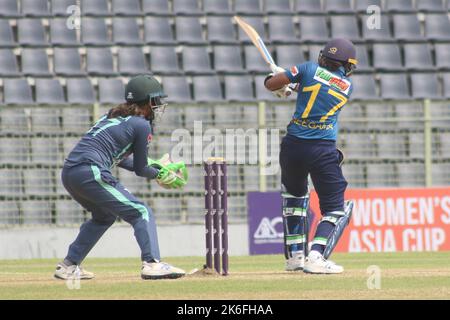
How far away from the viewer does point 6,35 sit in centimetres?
2078

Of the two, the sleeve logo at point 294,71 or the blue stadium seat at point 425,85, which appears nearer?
the sleeve logo at point 294,71

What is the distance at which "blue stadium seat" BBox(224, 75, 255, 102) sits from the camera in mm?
20391

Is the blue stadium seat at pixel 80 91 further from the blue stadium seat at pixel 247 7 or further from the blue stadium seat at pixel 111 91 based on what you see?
the blue stadium seat at pixel 247 7

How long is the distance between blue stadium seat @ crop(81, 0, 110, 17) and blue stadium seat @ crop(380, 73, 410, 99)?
491 cm

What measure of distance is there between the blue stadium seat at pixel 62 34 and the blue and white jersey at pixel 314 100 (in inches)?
422

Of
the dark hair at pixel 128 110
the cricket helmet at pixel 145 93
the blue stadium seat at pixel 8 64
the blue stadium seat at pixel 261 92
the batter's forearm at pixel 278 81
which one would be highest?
the blue stadium seat at pixel 8 64

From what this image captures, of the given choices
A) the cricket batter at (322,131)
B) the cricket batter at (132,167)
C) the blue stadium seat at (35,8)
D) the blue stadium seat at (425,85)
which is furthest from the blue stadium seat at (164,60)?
the cricket batter at (132,167)

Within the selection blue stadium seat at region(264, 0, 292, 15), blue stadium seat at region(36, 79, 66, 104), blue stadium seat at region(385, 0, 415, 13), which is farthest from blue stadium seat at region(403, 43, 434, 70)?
blue stadium seat at region(36, 79, 66, 104)

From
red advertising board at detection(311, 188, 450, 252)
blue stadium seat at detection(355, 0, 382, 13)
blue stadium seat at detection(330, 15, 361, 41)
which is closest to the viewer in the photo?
red advertising board at detection(311, 188, 450, 252)

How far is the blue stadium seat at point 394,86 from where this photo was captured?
21141 mm

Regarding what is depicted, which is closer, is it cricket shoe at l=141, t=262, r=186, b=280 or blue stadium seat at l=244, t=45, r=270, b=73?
cricket shoe at l=141, t=262, r=186, b=280

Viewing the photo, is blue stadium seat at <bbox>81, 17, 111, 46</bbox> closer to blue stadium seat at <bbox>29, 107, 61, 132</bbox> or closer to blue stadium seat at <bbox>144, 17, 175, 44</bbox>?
blue stadium seat at <bbox>144, 17, 175, 44</bbox>

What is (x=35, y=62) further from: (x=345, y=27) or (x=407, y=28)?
(x=407, y=28)
